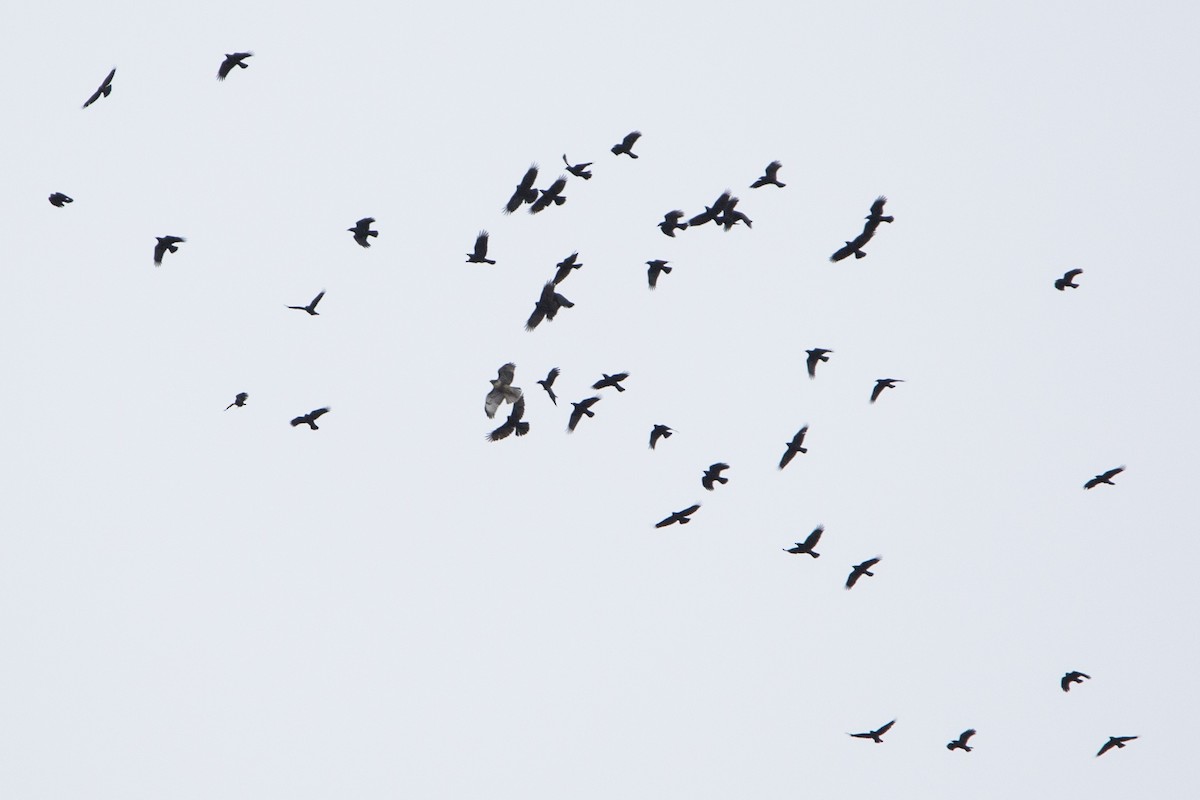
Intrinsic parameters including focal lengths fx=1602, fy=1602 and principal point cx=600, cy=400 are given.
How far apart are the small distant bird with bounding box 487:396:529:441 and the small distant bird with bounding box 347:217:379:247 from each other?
553 cm

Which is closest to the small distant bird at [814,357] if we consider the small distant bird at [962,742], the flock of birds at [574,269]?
the flock of birds at [574,269]

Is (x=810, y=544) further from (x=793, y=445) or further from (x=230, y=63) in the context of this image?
(x=230, y=63)

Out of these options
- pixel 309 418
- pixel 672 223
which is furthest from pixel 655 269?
pixel 309 418

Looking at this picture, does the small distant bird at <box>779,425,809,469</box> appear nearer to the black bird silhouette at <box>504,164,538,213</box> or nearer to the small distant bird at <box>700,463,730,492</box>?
the small distant bird at <box>700,463,730,492</box>

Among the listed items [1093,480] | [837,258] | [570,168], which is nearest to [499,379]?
[570,168]

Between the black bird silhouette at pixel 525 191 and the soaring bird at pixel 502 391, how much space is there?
384 centimetres

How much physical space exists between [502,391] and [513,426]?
97 cm

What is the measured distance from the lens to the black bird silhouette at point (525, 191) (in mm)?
37219

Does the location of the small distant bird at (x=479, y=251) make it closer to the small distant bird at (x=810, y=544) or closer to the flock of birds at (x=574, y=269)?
the flock of birds at (x=574, y=269)

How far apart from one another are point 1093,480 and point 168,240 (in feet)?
80.3

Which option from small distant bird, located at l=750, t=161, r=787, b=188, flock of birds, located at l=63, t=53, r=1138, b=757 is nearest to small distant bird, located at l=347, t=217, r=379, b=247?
flock of birds, located at l=63, t=53, r=1138, b=757

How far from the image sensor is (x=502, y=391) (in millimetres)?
37688

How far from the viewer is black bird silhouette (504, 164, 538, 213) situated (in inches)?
1465

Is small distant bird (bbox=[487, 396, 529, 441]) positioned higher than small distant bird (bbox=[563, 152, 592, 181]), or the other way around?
small distant bird (bbox=[563, 152, 592, 181])
